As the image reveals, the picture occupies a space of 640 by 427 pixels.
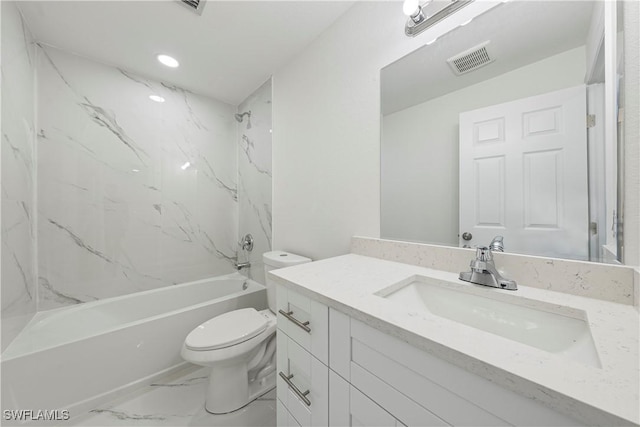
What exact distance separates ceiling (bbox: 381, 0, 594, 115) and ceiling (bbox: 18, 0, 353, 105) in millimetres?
635

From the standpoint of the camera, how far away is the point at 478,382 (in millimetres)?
398

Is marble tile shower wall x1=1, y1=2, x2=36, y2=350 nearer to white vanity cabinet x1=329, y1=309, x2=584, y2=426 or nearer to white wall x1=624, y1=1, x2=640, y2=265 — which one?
white vanity cabinet x1=329, y1=309, x2=584, y2=426

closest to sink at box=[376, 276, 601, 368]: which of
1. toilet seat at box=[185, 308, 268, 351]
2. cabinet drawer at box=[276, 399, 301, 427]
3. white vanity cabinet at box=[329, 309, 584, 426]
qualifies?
white vanity cabinet at box=[329, 309, 584, 426]

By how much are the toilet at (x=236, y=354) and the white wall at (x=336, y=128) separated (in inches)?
13.6

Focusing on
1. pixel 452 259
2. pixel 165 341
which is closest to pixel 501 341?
pixel 452 259

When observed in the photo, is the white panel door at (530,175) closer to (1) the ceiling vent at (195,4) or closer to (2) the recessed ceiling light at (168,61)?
(1) the ceiling vent at (195,4)

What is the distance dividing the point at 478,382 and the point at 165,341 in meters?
1.85

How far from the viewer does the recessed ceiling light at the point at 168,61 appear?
1.74 metres

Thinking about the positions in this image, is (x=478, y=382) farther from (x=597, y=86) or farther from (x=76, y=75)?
(x=76, y=75)

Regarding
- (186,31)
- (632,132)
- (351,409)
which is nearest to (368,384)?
(351,409)

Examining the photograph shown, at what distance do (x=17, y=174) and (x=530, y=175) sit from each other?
98.4 inches

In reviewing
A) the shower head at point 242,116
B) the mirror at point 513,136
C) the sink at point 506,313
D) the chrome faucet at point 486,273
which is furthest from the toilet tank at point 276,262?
the shower head at point 242,116

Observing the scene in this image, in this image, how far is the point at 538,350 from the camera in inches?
16.1

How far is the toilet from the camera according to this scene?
4.02ft
